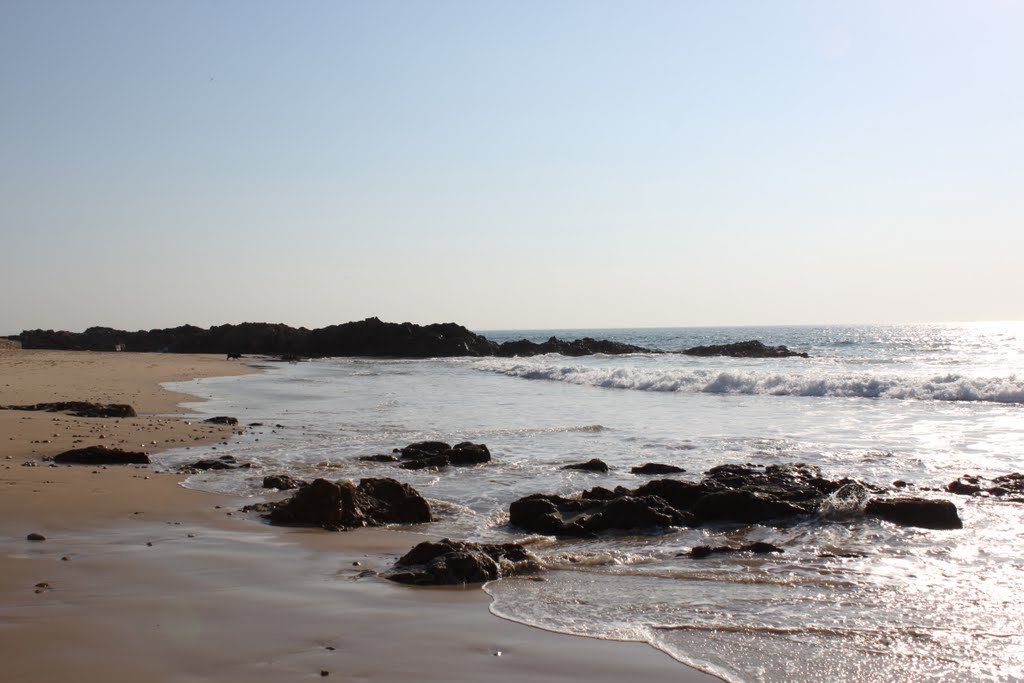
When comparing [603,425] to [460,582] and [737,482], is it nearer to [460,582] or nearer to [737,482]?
[737,482]

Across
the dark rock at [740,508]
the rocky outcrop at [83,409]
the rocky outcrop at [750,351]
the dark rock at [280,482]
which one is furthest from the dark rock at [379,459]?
the rocky outcrop at [750,351]

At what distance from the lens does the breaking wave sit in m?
20.5

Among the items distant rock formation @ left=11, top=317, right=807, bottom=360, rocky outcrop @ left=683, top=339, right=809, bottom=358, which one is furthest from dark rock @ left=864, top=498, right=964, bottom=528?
distant rock formation @ left=11, top=317, right=807, bottom=360

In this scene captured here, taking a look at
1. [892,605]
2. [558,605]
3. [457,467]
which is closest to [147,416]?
[457,467]

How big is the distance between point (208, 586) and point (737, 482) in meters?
5.99

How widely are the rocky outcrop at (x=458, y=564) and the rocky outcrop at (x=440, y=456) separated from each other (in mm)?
4736

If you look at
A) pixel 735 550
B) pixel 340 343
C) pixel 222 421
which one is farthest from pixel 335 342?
pixel 735 550

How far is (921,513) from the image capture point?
7.21 metres

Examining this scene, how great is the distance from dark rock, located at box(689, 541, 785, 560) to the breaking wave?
16501mm

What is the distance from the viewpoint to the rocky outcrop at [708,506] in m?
7.21

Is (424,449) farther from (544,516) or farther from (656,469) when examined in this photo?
(544,516)

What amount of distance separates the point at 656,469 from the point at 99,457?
280 inches

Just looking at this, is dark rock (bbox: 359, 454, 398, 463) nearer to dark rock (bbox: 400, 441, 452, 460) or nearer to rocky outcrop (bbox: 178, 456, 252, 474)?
dark rock (bbox: 400, 441, 452, 460)

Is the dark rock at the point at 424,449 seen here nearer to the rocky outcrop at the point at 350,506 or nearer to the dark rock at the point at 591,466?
the dark rock at the point at 591,466
